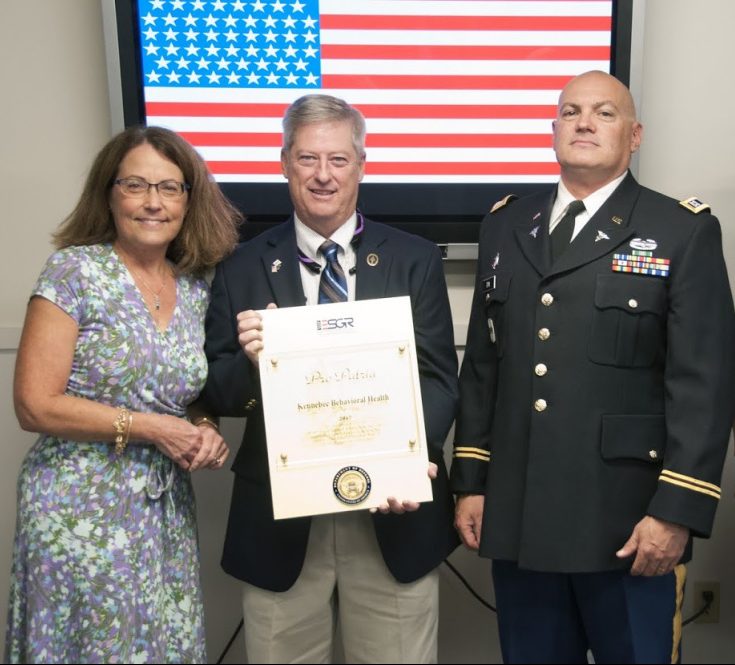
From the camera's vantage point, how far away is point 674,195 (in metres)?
2.56

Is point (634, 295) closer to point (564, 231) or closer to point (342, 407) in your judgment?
point (564, 231)

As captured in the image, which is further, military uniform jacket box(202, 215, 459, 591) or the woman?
military uniform jacket box(202, 215, 459, 591)

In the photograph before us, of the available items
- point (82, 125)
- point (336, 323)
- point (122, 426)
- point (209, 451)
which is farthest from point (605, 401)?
point (82, 125)

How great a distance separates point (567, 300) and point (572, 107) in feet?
1.36

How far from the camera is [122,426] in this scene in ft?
5.26

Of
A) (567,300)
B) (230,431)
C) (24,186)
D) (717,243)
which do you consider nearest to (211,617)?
(230,431)

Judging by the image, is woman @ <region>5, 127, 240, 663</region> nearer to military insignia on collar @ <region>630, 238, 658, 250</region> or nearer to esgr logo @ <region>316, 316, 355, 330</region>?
esgr logo @ <region>316, 316, 355, 330</region>

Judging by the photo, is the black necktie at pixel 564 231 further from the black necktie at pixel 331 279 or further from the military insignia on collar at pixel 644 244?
the black necktie at pixel 331 279

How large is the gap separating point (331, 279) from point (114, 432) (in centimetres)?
54

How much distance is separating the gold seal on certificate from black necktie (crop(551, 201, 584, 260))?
1.99 feet

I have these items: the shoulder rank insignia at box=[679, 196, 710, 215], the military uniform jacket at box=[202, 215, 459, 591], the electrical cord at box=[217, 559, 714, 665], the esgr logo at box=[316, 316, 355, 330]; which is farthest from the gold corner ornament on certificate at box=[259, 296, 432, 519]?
the electrical cord at box=[217, 559, 714, 665]

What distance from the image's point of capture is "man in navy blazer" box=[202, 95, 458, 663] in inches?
67.5

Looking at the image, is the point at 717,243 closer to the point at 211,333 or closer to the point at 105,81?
the point at 211,333

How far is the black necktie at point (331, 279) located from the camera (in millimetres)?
1720
